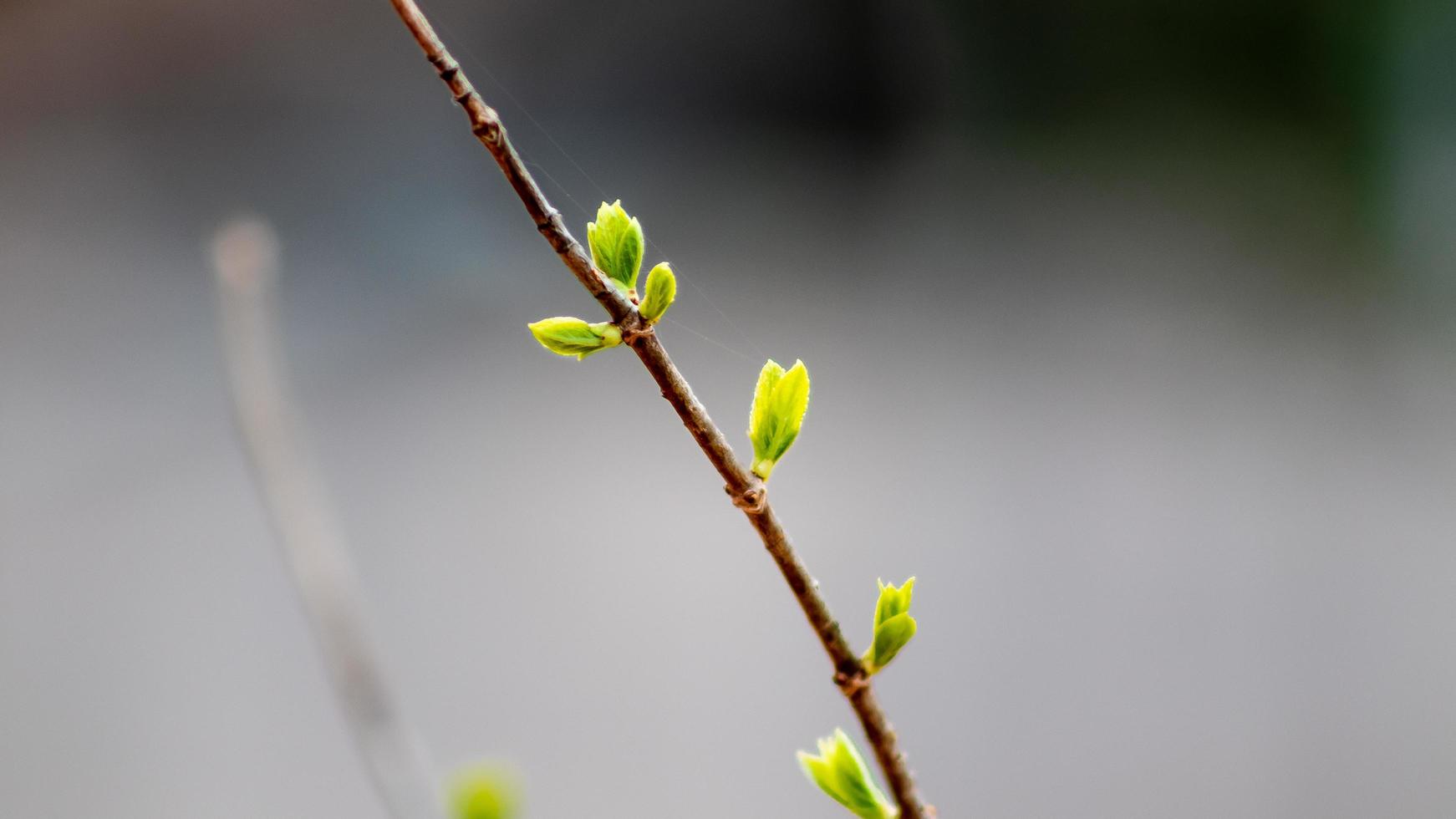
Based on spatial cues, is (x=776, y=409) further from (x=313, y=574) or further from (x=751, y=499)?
(x=313, y=574)

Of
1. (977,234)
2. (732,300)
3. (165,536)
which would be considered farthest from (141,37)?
(977,234)

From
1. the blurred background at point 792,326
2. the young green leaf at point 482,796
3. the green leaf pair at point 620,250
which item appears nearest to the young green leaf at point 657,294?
the green leaf pair at point 620,250

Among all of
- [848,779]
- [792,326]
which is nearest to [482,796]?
[848,779]

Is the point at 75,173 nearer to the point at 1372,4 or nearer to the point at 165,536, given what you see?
the point at 165,536

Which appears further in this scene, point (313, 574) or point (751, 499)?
point (313, 574)

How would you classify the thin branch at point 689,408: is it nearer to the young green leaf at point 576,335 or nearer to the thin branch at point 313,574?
the young green leaf at point 576,335

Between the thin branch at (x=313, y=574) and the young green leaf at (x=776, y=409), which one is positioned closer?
the young green leaf at (x=776, y=409)
